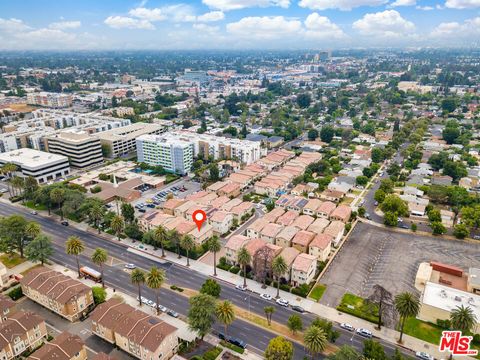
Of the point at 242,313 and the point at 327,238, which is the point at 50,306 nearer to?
the point at 242,313

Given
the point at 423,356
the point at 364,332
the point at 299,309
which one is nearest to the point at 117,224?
the point at 299,309

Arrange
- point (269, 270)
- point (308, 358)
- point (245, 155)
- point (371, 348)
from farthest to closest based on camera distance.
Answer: point (245, 155)
point (269, 270)
point (308, 358)
point (371, 348)

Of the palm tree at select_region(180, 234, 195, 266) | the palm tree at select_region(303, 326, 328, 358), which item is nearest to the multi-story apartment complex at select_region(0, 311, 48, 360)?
the palm tree at select_region(180, 234, 195, 266)

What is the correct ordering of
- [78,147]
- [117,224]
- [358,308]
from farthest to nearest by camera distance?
[78,147] → [117,224] → [358,308]

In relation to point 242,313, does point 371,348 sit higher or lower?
higher

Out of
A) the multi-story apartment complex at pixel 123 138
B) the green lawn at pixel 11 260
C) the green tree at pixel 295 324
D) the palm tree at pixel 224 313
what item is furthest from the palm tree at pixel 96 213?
the multi-story apartment complex at pixel 123 138

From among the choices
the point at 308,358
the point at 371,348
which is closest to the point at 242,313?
the point at 308,358

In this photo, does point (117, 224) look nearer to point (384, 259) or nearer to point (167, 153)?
point (167, 153)

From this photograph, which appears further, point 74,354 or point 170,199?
point 170,199

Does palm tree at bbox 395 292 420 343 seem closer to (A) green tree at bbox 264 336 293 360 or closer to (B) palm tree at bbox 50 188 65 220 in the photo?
(A) green tree at bbox 264 336 293 360
